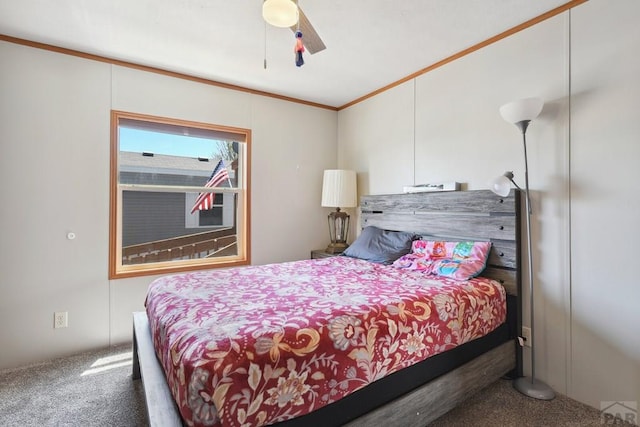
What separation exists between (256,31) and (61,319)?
2.75 meters

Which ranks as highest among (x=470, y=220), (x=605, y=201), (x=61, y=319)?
(x=605, y=201)

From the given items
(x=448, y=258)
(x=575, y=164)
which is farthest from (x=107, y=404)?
(x=575, y=164)

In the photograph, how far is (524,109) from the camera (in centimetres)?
199

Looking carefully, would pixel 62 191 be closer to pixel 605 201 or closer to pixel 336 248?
pixel 336 248

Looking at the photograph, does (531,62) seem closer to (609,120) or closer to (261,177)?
(609,120)

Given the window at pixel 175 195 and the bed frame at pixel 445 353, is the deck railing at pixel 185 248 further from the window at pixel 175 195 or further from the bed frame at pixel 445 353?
the bed frame at pixel 445 353

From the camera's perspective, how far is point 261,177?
3.53 m

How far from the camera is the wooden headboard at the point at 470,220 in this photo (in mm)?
2221

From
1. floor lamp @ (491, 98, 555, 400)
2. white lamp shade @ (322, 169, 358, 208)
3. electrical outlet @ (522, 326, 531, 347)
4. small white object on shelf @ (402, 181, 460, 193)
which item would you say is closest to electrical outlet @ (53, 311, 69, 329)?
white lamp shade @ (322, 169, 358, 208)

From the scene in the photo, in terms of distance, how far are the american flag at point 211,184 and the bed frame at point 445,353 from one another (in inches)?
52.6

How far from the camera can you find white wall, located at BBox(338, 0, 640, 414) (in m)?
1.82

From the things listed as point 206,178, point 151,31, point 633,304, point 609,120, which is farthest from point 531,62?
point 206,178

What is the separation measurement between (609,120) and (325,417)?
224 cm

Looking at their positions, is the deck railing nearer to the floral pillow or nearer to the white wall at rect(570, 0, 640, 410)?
the floral pillow
